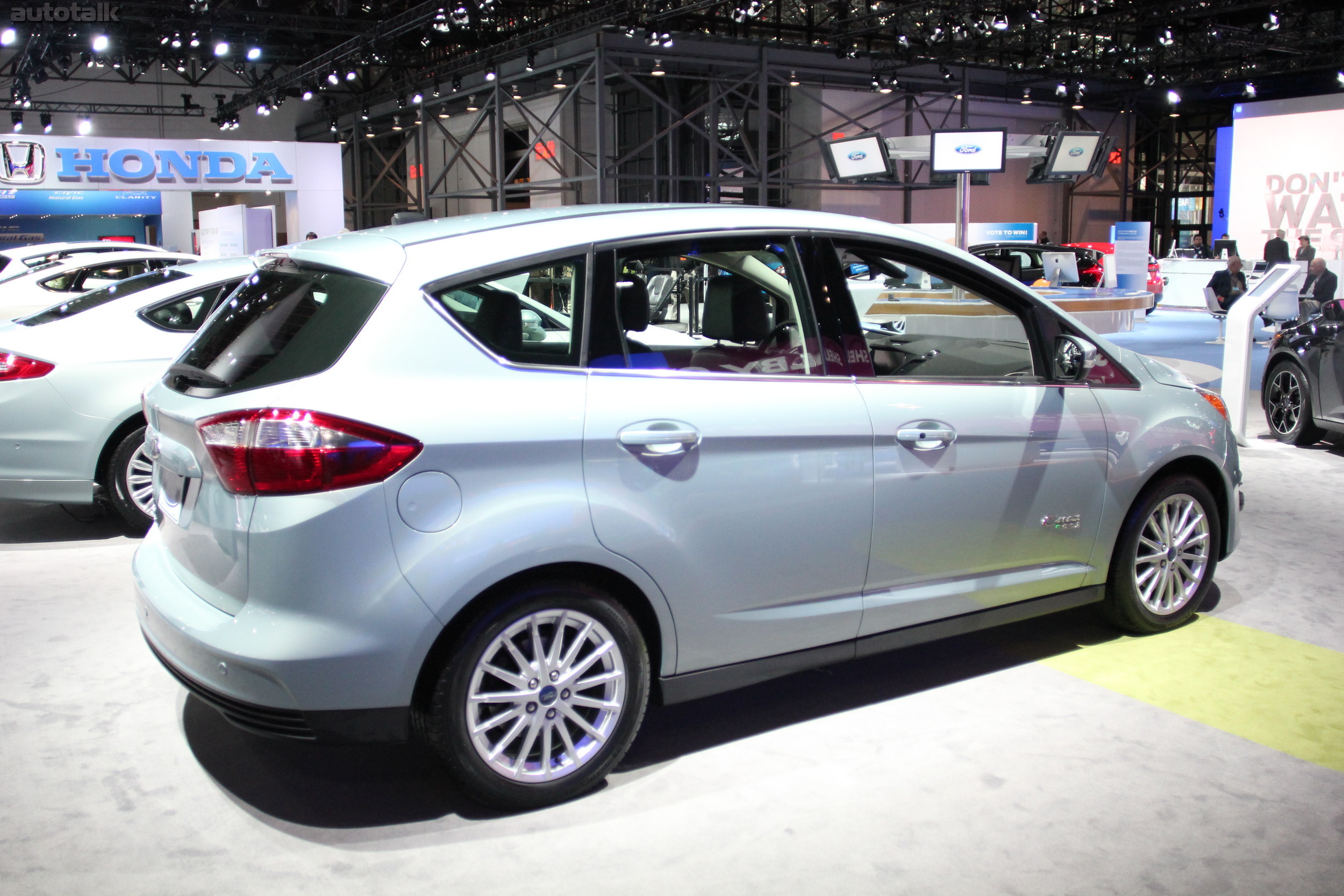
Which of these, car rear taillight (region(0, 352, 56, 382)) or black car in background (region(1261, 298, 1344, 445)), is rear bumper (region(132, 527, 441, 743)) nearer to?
car rear taillight (region(0, 352, 56, 382))

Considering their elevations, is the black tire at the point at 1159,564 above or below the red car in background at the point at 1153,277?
below

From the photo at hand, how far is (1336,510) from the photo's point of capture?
616 centimetres

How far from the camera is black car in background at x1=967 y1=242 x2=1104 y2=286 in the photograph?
69.8 feet

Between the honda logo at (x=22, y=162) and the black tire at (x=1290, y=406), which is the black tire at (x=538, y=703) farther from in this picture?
the honda logo at (x=22, y=162)

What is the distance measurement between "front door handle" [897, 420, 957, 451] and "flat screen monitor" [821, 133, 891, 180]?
21.4 metres

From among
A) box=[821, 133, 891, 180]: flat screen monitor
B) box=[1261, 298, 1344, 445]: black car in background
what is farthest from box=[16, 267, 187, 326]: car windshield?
box=[821, 133, 891, 180]: flat screen monitor

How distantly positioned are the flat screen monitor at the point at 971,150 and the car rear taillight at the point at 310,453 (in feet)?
48.8

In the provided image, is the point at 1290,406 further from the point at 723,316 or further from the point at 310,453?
the point at 310,453

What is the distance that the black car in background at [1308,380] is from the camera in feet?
24.4

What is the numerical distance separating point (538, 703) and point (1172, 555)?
8.46 feet

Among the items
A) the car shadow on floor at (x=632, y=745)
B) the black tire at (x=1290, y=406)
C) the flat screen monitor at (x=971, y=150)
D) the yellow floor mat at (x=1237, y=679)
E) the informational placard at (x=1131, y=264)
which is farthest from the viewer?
→ the informational placard at (x=1131, y=264)

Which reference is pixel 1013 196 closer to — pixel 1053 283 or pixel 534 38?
pixel 1053 283

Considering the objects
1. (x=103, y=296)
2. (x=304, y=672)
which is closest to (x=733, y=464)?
(x=304, y=672)

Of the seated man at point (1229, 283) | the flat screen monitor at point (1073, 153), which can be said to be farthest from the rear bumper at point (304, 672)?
the flat screen monitor at point (1073, 153)
